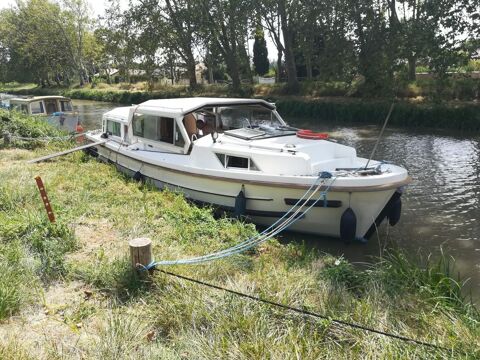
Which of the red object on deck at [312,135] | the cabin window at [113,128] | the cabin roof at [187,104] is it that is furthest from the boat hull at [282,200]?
the cabin window at [113,128]

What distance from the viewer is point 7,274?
15.4 feet

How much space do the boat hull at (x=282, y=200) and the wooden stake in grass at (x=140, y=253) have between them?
3.44m

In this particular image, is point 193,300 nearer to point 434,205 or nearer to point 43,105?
point 434,205

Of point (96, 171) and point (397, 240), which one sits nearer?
point (397, 240)

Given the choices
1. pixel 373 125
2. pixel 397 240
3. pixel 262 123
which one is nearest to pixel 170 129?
pixel 262 123

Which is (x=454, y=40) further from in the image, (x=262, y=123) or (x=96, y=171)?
(x=96, y=171)

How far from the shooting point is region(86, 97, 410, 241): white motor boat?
295 inches

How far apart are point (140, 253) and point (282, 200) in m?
3.78

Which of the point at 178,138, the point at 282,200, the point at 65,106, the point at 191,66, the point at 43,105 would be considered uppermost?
the point at 191,66

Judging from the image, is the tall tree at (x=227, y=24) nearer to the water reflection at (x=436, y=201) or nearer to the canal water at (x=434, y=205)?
the canal water at (x=434, y=205)

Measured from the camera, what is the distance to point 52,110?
2238 centimetres

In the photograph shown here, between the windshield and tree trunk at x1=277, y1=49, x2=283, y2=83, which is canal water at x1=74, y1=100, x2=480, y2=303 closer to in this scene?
the windshield

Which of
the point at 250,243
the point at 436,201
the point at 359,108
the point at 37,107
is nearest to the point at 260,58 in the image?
the point at 359,108

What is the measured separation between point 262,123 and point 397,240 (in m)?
4.15
